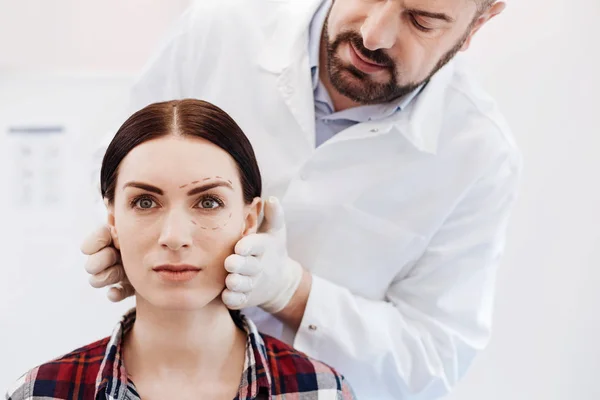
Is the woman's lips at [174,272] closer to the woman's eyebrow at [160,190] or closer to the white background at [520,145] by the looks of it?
the woman's eyebrow at [160,190]

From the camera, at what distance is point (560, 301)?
6.28 feet

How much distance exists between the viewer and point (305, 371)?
115 cm

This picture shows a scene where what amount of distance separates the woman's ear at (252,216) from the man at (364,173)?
21 cm

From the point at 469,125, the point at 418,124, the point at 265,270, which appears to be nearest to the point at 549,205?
the point at 469,125

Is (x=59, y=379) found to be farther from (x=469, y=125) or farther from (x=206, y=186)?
(x=469, y=125)

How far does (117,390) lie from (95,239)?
9.5 inches

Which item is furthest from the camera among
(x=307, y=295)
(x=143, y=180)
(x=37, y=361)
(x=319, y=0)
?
(x=37, y=361)

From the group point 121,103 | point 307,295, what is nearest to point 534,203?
point 307,295

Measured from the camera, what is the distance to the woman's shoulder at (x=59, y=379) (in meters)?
1.05

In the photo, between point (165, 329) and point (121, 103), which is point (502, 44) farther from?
point (165, 329)

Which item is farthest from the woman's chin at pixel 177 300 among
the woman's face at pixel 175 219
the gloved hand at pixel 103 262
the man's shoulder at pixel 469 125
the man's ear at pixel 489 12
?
the man's ear at pixel 489 12

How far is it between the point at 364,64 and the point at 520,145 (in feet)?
2.74

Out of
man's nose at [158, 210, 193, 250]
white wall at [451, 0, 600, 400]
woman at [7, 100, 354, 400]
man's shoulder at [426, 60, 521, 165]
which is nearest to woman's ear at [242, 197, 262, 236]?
woman at [7, 100, 354, 400]

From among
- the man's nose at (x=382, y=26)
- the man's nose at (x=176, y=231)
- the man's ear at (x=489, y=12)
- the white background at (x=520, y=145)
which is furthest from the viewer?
the white background at (x=520, y=145)
